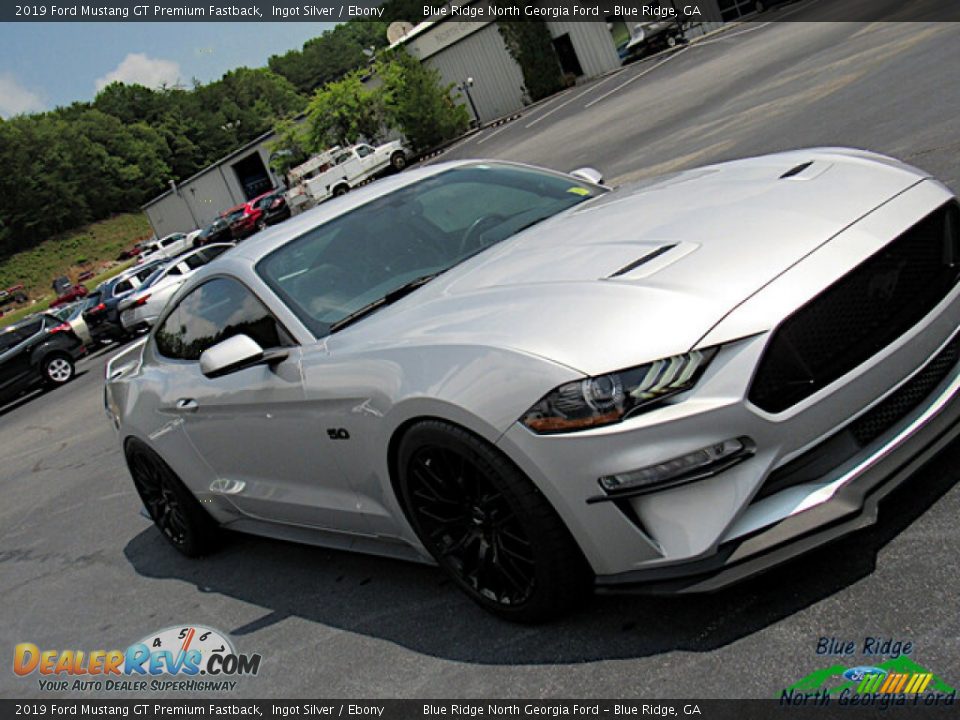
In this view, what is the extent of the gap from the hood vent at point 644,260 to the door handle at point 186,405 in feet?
8.04

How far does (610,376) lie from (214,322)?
8.62ft

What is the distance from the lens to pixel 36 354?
19.8 metres

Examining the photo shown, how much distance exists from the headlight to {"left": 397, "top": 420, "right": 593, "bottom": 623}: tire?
0.93 ft

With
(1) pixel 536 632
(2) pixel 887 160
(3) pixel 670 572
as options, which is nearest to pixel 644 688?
(3) pixel 670 572

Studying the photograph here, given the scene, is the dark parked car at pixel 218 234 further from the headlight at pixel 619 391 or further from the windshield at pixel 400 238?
the headlight at pixel 619 391

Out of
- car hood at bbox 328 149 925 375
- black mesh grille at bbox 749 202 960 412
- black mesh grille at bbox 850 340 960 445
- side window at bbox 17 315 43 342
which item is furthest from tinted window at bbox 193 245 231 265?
black mesh grille at bbox 850 340 960 445

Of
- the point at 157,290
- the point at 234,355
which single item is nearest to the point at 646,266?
the point at 234,355

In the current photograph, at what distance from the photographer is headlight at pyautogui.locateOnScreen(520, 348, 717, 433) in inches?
111

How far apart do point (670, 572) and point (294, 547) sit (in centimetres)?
296

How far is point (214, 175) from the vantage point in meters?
78.3

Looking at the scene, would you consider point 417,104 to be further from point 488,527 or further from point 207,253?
point 488,527

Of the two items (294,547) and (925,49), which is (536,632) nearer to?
(294,547)

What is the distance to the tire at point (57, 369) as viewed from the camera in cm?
2006

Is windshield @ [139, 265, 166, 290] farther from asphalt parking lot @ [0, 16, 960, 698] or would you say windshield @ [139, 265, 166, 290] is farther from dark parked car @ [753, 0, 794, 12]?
dark parked car @ [753, 0, 794, 12]
